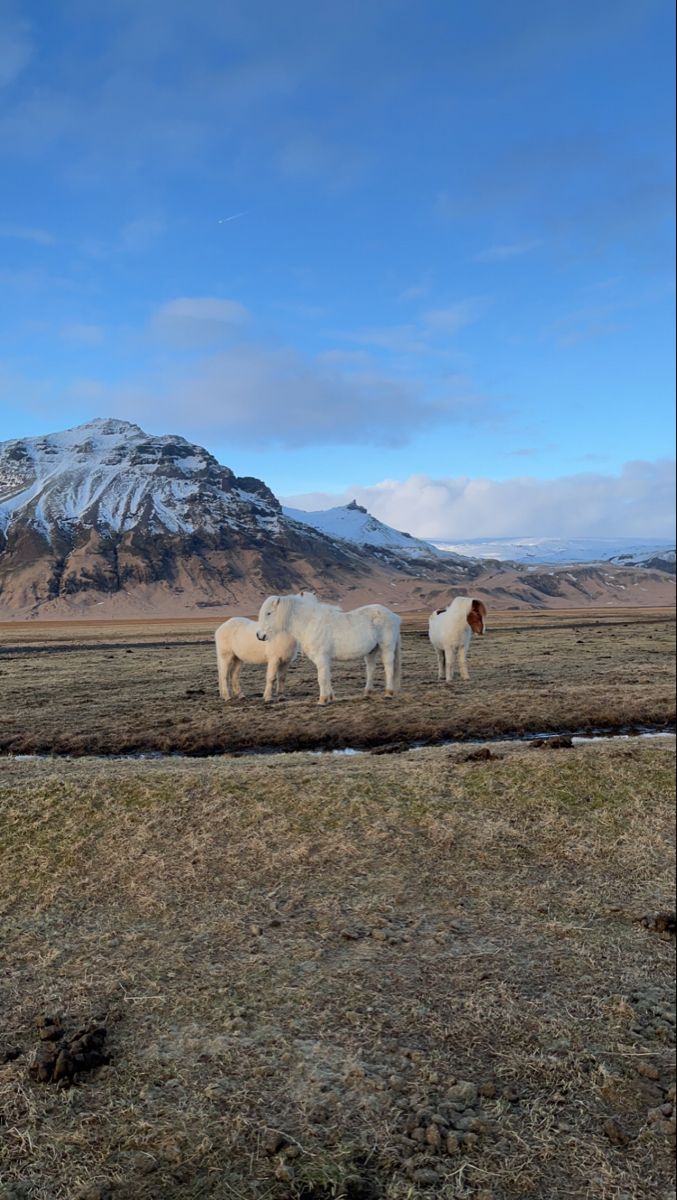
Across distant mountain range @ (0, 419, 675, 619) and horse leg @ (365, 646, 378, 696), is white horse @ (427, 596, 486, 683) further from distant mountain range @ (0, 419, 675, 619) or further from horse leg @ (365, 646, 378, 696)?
horse leg @ (365, 646, 378, 696)

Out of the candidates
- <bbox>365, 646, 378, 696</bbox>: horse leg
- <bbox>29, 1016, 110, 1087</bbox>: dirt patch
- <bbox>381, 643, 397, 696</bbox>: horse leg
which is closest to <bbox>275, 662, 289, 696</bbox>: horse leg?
<bbox>365, 646, 378, 696</bbox>: horse leg

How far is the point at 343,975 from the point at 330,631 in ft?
22.9

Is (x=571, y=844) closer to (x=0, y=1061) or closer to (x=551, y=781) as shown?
(x=551, y=781)

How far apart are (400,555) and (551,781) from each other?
7767 mm

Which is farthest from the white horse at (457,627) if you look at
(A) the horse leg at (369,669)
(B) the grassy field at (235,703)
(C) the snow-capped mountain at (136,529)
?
(C) the snow-capped mountain at (136,529)

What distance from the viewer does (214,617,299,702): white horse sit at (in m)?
11.2

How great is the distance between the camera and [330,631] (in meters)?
11.0

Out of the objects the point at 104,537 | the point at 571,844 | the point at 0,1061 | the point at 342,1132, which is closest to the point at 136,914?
the point at 0,1061

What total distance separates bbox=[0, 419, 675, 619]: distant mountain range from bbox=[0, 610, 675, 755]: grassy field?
0.72 meters

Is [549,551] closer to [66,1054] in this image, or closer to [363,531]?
[363,531]

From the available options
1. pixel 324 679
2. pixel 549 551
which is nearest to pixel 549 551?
pixel 549 551

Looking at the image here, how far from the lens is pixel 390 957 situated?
4543 millimetres

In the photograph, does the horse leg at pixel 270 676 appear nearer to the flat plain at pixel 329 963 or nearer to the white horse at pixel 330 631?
the white horse at pixel 330 631

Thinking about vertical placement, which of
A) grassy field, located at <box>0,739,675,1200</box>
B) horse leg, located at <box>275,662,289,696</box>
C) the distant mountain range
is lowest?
grassy field, located at <box>0,739,675,1200</box>
